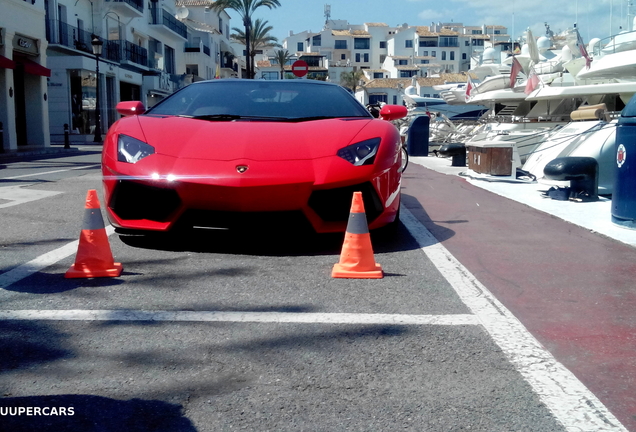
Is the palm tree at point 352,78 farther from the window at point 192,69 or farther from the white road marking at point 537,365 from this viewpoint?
the white road marking at point 537,365

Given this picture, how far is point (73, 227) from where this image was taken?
19.1ft

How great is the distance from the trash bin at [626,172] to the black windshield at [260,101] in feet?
7.75

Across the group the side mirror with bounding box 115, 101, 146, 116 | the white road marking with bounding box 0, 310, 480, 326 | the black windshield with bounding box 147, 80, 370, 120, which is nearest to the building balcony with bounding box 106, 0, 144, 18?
the black windshield with bounding box 147, 80, 370, 120

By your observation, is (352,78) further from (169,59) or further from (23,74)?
(23,74)

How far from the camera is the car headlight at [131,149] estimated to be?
465 cm

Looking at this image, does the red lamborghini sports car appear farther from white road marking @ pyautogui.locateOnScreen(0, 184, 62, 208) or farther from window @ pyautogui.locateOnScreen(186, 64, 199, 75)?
window @ pyautogui.locateOnScreen(186, 64, 199, 75)

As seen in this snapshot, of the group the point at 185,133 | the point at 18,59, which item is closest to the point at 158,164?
the point at 185,133

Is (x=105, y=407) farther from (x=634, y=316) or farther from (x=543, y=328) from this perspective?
(x=634, y=316)

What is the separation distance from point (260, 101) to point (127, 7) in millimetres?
40284

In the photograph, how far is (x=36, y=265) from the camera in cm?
431

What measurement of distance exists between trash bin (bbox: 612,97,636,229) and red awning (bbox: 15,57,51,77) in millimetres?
24441

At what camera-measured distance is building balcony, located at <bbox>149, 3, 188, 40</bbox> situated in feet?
168

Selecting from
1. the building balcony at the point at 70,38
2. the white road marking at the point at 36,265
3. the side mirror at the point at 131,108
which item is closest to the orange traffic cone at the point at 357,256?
the white road marking at the point at 36,265

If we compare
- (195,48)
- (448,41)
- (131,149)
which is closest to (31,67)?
(131,149)
